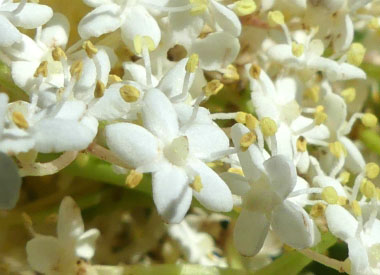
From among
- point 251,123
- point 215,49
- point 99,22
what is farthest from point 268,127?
point 99,22

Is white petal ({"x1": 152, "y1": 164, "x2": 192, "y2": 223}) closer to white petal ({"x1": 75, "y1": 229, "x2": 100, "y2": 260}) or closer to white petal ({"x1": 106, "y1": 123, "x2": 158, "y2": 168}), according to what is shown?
white petal ({"x1": 106, "y1": 123, "x2": 158, "y2": 168})

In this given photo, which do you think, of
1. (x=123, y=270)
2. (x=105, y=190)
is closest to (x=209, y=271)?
(x=123, y=270)

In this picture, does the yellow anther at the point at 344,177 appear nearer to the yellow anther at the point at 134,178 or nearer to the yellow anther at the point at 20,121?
the yellow anther at the point at 134,178

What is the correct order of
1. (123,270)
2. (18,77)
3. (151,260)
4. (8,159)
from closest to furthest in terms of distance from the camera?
(8,159)
(18,77)
(123,270)
(151,260)

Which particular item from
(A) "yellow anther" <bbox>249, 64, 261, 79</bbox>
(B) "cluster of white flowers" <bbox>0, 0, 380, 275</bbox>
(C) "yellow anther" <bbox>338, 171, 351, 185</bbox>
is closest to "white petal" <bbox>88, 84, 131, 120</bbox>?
(B) "cluster of white flowers" <bbox>0, 0, 380, 275</bbox>

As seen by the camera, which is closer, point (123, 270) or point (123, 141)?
point (123, 141)

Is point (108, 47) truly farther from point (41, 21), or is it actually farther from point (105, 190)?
point (105, 190)
